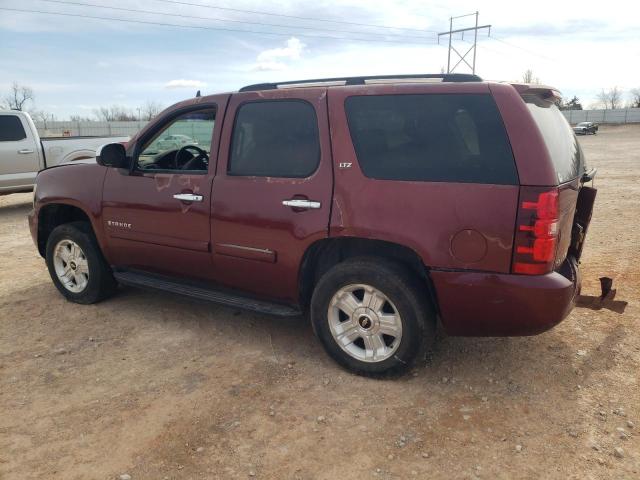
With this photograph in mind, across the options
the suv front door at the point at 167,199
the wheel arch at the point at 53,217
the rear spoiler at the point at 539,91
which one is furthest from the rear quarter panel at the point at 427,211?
the wheel arch at the point at 53,217

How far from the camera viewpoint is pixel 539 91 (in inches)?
120

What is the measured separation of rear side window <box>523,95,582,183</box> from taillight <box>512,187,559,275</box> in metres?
0.20

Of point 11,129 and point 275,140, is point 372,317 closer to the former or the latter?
point 275,140

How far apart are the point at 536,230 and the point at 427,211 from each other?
58 cm

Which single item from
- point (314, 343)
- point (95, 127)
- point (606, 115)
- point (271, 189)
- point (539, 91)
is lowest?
point (606, 115)

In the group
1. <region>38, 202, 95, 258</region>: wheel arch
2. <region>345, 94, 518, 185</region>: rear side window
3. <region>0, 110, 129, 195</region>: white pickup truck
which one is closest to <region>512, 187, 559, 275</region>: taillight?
<region>345, 94, 518, 185</region>: rear side window

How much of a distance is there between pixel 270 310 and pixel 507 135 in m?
1.91

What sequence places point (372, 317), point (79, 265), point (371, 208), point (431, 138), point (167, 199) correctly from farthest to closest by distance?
point (79, 265) → point (167, 199) → point (372, 317) → point (371, 208) → point (431, 138)

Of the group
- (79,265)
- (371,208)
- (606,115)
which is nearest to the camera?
(371,208)

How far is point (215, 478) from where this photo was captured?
241 cm

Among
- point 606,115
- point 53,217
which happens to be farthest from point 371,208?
point 606,115

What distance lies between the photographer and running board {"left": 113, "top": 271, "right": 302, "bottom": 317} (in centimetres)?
358

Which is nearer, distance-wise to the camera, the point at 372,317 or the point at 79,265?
the point at 372,317

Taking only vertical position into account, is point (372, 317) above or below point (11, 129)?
below
